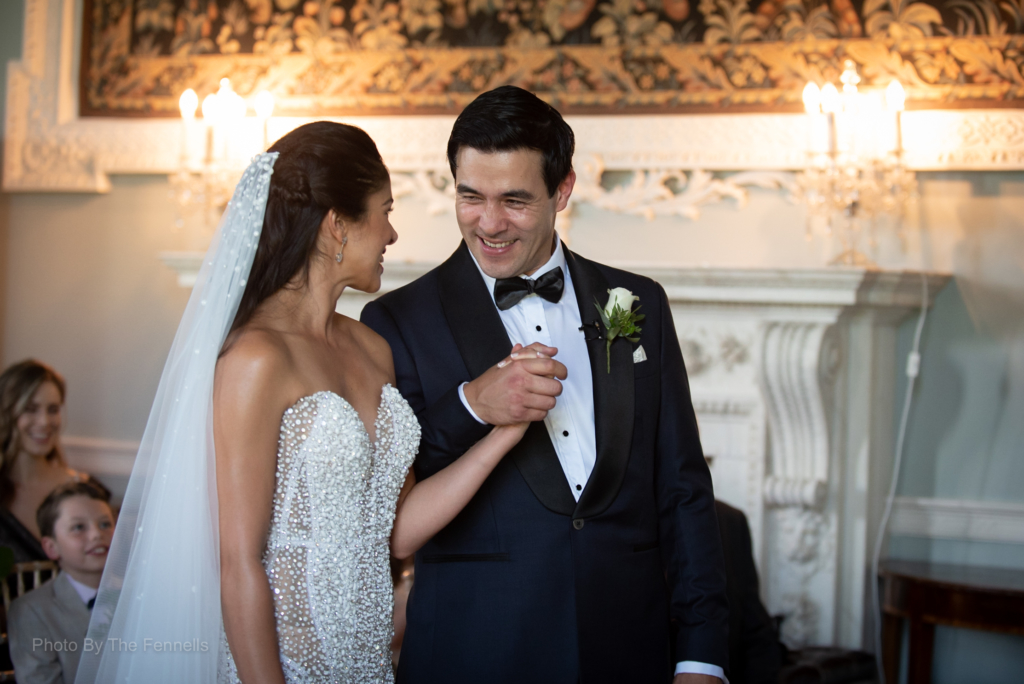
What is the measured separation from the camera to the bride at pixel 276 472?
63.5 inches

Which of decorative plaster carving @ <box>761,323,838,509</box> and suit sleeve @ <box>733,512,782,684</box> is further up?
decorative plaster carving @ <box>761,323,838,509</box>

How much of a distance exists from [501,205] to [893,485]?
258 cm

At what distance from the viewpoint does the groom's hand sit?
1.64 metres

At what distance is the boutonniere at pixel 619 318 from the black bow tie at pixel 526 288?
0.12m

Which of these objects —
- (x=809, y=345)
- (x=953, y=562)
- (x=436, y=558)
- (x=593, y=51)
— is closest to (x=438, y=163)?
(x=593, y=51)

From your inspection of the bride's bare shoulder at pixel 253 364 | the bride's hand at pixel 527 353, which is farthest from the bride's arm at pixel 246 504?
the bride's hand at pixel 527 353

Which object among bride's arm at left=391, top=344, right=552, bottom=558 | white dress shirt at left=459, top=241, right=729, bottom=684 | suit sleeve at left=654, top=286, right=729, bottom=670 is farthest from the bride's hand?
suit sleeve at left=654, top=286, right=729, bottom=670

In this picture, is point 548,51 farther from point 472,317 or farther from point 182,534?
point 182,534

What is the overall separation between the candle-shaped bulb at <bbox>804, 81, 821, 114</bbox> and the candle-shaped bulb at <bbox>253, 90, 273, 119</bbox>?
2.25 m

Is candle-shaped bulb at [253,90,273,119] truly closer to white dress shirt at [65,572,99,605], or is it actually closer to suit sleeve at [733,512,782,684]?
white dress shirt at [65,572,99,605]

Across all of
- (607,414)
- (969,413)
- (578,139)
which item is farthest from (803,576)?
(607,414)

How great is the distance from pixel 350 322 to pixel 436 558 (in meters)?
0.55

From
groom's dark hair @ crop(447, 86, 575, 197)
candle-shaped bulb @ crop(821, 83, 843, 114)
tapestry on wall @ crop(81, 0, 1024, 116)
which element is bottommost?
groom's dark hair @ crop(447, 86, 575, 197)

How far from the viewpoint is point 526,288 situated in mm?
1978
